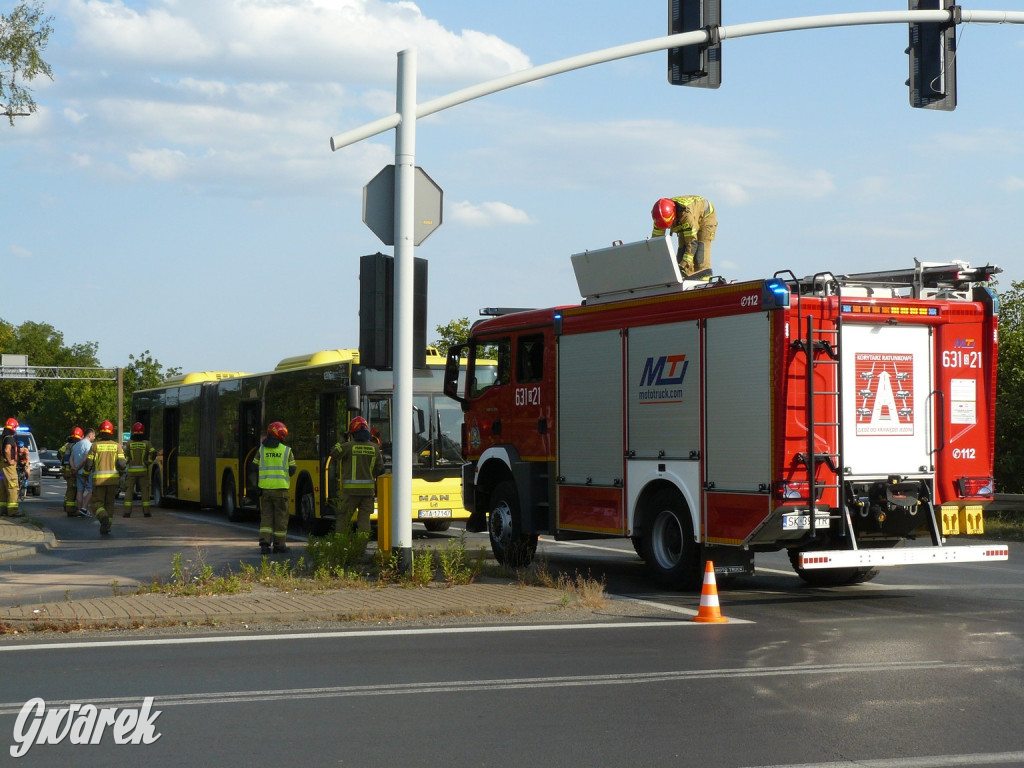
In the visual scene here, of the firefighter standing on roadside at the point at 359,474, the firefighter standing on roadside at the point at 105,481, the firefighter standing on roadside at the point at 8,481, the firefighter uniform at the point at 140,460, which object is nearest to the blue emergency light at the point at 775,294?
the firefighter standing on roadside at the point at 359,474

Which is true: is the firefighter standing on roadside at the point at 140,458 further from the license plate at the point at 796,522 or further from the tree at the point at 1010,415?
the tree at the point at 1010,415

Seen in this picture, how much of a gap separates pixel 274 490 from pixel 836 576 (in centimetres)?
738

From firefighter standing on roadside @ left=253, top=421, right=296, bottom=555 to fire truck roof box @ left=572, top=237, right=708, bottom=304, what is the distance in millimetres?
5008

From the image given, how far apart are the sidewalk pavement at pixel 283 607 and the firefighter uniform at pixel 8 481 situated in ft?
48.9

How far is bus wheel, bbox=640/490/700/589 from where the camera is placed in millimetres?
13039

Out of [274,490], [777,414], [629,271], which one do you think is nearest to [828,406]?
[777,414]

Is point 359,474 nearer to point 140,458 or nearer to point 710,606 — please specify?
point 710,606

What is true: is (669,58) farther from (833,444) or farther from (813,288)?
(833,444)

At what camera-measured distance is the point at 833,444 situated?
12.0 metres

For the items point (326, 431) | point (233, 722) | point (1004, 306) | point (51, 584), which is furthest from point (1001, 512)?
point (233, 722)

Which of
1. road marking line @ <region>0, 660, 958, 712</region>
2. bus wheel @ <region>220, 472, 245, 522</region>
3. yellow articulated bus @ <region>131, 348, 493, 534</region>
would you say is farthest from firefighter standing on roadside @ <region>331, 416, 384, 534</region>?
road marking line @ <region>0, 660, 958, 712</region>

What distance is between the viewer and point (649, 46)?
12.5m

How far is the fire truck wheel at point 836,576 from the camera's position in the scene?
45.9 feet

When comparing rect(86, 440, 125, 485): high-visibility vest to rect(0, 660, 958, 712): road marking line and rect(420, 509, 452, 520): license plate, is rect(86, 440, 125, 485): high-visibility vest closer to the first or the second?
rect(420, 509, 452, 520): license plate
